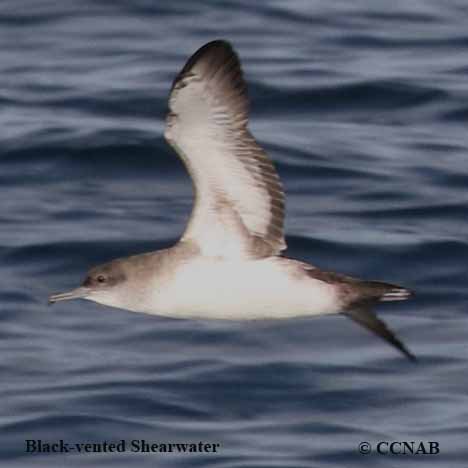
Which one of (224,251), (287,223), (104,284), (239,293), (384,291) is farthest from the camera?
(287,223)

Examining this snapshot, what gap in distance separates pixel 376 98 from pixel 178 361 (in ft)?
21.0

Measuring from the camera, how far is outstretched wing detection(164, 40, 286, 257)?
11.0 m

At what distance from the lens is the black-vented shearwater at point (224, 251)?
11.1 m

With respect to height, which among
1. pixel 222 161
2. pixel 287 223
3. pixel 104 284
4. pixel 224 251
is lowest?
pixel 287 223

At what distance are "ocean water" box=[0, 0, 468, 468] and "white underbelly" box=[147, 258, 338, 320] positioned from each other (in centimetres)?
306

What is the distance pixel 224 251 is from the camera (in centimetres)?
1148

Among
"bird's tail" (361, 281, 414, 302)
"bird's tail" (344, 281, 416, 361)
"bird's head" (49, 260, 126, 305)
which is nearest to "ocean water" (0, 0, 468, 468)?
"bird's tail" (344, 281, 416, 361)

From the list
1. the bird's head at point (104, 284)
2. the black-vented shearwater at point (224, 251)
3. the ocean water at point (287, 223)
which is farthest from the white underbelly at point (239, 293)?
the ocean water at point (287, 223)

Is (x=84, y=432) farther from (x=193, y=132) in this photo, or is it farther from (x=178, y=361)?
(x=193, y=132)

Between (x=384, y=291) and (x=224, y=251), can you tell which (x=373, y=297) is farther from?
(x=224, y=251)

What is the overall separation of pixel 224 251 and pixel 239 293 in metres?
0.37

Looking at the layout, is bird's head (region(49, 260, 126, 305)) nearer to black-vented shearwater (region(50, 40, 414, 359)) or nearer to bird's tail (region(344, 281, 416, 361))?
black-vented shearwater (region(50, 40, 414, 359))

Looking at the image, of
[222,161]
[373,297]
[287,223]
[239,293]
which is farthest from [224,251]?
[287,223]

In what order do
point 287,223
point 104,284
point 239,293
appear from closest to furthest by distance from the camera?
point 239,293 < point 104,284 < point 287,223
